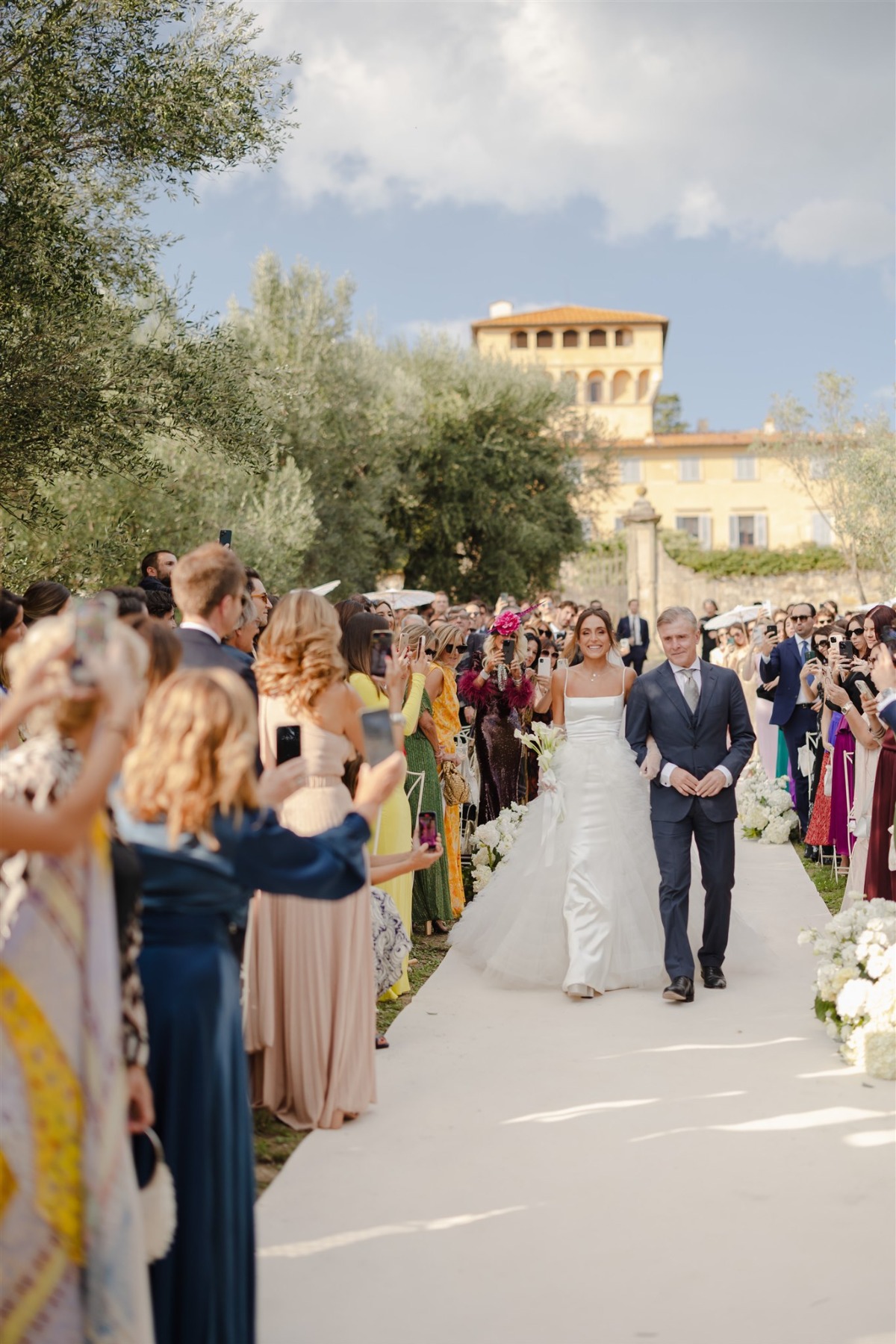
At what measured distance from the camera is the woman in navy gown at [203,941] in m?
2.70

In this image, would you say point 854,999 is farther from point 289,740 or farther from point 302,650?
point 302,650

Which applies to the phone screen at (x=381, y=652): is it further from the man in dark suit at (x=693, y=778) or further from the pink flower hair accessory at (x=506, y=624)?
the pink flower hair accessory at (x=506, y=624)

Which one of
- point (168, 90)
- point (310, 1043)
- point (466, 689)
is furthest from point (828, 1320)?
point (168, 90)

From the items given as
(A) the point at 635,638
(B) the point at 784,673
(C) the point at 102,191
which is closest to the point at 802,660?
(B) the point at 784,673

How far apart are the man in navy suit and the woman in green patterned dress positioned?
14.5 feet

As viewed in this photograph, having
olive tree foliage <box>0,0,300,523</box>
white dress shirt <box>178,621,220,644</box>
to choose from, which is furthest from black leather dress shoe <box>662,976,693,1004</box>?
olive tree foliage <box>0,0,300,523</box>

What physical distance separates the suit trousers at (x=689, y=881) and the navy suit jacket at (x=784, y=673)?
17.2 feet

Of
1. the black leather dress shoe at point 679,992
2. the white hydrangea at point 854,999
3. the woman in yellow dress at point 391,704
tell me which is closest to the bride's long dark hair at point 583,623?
the woman in yellow dress at point 391,704

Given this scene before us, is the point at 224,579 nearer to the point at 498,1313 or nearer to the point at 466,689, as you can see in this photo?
the point at 498,1313

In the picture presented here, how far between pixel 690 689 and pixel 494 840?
2938 millimetres

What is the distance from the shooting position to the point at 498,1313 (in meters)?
3.44

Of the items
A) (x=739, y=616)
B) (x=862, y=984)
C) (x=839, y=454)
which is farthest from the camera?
(x=839, y=454)

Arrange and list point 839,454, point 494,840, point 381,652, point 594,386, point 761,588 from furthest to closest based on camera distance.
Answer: point 594,386 → point 761,588 → point 839,454 → point 494,840 → point 381,652

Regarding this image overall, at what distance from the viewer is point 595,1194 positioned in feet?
13.9
